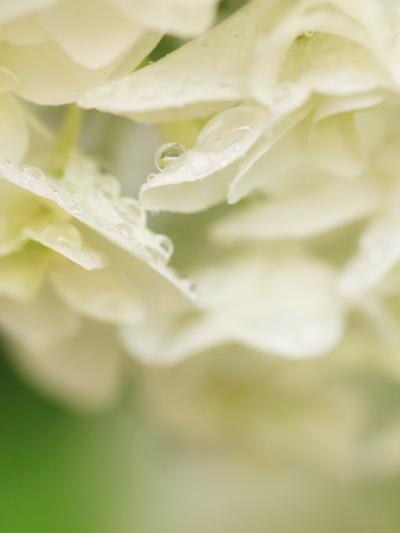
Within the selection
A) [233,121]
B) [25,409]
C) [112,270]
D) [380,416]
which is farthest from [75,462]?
[233,121]

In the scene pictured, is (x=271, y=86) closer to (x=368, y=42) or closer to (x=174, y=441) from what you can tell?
(x=368, y=42)

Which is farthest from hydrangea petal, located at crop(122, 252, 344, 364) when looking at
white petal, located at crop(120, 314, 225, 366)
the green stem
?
the green stem

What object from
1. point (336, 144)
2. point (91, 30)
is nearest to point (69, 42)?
point (91, 30)

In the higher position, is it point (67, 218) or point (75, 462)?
point (75, 462)

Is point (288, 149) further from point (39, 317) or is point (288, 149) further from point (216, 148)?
point (39, 317)

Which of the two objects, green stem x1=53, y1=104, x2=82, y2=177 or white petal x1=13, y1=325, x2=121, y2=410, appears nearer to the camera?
green stem x1=53, y1=104, x2=82, y2=177

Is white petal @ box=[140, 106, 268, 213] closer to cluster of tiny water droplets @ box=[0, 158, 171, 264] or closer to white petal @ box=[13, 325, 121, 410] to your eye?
cluster of tiny water droplets @ box=[0, 158, 171, 264]

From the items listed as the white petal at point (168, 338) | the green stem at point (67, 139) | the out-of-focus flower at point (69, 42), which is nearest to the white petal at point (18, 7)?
the out-of-focus flower at point (69, 42)

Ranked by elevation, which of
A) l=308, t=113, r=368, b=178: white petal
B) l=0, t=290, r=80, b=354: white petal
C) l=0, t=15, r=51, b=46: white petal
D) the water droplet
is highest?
l=308, t=113, r=368, b=178: white petal

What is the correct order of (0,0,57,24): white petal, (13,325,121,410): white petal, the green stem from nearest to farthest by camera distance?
(0,0,57,24): white petal, the green stem, (13,325,121,410): white petal
